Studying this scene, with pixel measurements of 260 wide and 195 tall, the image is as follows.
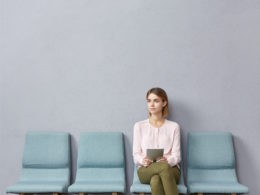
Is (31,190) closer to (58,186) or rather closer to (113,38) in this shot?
(58,186)

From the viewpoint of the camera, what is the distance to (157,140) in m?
4.36

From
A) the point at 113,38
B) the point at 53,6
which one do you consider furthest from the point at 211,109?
the point at 53,6

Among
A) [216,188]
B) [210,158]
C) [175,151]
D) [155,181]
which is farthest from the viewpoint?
[210,158]

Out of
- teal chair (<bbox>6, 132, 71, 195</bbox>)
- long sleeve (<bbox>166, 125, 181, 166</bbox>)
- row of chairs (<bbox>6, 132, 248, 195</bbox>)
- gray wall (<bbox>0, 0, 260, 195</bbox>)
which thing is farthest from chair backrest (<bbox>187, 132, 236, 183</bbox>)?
teal chair (<bbox>6, 132, 71, 195</bbox>)

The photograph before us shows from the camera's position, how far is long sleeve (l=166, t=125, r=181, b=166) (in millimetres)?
4188

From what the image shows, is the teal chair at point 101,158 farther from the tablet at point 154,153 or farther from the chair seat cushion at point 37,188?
the tablet at point 154,153

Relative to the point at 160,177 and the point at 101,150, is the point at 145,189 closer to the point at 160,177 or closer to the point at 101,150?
the point at 160,177

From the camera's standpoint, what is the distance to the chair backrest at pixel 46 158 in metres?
4.54

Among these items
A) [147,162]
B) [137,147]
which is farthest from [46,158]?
[147,162]

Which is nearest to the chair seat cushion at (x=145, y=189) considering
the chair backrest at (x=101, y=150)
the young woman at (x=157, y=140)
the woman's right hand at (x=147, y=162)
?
the young woman at (x=157, y=140)

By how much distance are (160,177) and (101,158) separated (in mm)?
858

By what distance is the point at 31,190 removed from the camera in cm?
407

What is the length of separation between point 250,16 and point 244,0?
20 centimetres

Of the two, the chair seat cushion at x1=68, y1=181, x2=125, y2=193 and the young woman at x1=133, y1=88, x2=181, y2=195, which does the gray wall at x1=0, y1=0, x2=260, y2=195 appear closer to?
the young woman at x1=133, y1=88, x2=181, y2=195
